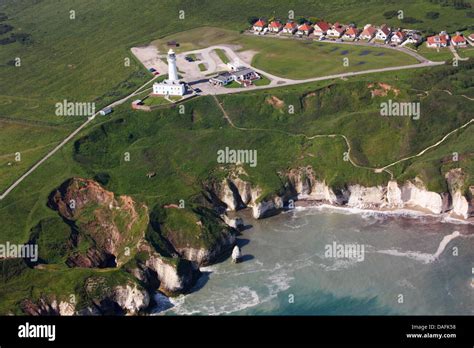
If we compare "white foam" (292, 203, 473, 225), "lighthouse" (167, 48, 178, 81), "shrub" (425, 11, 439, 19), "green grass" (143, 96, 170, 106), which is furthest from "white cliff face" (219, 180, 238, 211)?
"shrub" (425, 11, 439, 19)

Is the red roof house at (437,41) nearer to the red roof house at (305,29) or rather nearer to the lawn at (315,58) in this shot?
the lawn at (315,58)

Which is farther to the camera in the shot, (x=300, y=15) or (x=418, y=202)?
(x=300, y=15)

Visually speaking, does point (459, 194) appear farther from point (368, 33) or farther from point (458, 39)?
point (368, 33)

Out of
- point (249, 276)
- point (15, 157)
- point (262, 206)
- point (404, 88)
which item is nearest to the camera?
point (249, 276)

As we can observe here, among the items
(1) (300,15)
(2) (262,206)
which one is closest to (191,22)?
(1) (300,15)

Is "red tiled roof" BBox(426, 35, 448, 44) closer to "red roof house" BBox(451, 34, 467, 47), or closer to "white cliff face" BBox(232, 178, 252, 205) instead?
"red roof house" BBox(451, 34, 467, 47)

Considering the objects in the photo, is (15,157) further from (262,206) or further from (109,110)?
(262,206)

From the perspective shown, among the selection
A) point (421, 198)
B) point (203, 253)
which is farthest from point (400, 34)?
point (203, 253)
